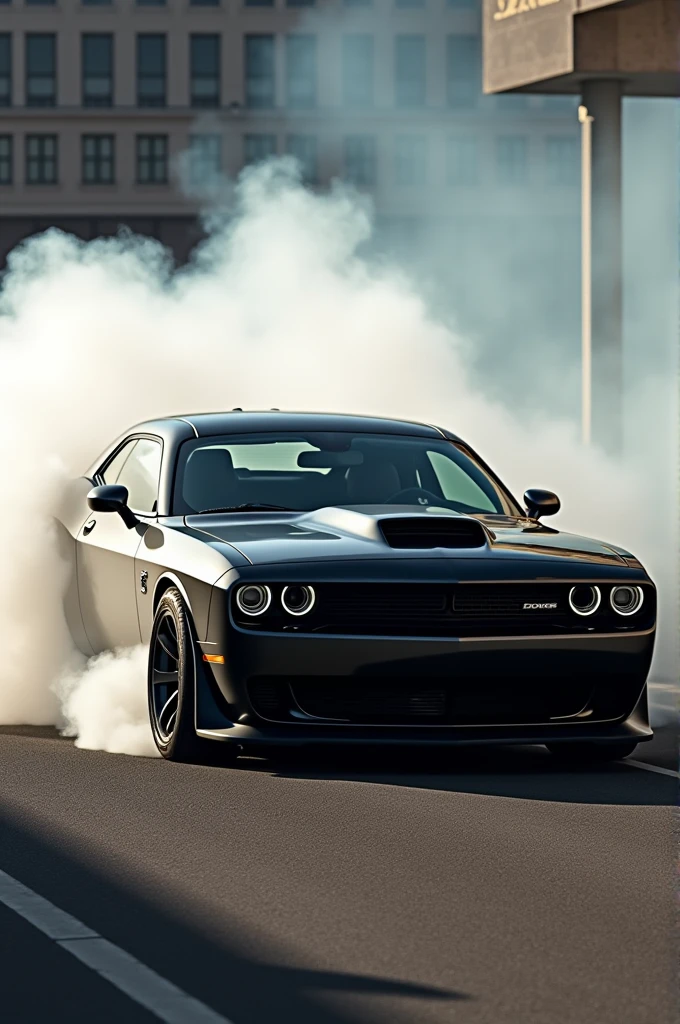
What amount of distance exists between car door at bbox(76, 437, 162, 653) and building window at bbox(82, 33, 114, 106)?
72.4 m

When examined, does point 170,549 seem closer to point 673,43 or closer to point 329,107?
point 673,43

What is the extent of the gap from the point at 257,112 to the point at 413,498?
71218 millimetres

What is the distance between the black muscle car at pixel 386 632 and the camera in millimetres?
7738

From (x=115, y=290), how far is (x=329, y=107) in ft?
205

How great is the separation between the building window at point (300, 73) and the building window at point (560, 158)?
31.5ft

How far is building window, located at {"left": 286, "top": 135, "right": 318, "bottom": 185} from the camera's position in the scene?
7838cm

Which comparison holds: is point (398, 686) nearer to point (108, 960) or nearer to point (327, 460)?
point (327, 460)

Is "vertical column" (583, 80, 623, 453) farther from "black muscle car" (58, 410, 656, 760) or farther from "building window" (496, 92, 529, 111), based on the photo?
"building window" (496, 92, 529, 111)

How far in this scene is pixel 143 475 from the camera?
31.5 ft

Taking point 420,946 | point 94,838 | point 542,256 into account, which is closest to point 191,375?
point 94,838

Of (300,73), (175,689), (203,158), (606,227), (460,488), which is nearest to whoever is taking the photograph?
(175,689)

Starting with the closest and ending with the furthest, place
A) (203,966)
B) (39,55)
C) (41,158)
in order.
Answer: (203,966)
(39,55)
(41,158)

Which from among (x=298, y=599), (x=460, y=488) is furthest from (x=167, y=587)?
(x=460, y=488)

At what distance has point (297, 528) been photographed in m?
8.38
